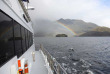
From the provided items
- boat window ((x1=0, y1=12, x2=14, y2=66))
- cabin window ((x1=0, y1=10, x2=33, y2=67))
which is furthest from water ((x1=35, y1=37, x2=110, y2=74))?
boat window ((x1=0, y1=12, x2=14, y2=66))

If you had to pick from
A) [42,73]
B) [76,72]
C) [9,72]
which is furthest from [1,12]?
[76,72]

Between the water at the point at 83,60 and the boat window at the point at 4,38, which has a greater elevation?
the boat window at the point at 4,38

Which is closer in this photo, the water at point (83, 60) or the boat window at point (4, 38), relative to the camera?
the boat window at point (4, 38)

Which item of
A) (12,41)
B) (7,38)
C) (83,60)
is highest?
(7,38)

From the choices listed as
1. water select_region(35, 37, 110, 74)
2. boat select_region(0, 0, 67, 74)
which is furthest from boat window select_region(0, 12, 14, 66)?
water select_region(35, 37, 110, 74)

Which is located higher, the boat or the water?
the boat

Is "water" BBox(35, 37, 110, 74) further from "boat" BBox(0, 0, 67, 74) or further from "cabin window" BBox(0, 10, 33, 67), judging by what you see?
"cabin window" BBox(0, 10, 33, 67)

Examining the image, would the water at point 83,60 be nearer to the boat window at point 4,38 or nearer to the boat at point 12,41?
the boat at point 12,41

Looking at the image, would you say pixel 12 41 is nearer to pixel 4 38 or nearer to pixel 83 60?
pixel 4 38

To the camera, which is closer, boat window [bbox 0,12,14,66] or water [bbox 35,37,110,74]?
boat window [bbox 0,12,14,66]

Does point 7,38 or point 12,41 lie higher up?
point 7,38

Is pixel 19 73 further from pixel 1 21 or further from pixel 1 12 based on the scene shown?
pixel 1 12

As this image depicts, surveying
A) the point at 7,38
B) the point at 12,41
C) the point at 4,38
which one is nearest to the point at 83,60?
the point at 12,41

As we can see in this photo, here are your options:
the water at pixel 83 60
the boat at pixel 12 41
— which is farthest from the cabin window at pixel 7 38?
the water at pixel 83 60
